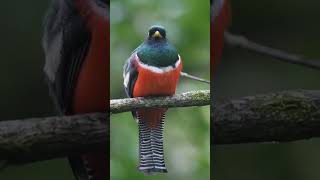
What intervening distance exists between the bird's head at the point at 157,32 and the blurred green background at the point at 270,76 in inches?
14.4

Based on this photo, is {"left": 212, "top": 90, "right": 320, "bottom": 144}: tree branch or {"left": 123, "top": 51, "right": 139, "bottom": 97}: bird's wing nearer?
{"left": 123, "top": 51, "right": 139, "bottom": 97}: bird's wing

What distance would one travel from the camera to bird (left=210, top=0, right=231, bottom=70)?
1.75 m

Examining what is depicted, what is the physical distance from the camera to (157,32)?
1646mm

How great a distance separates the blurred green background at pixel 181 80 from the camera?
1.64 metres

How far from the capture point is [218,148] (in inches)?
76.9

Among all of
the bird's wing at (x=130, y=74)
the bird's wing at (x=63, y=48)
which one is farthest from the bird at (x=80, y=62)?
the bird's wing at (x=130, y=74)

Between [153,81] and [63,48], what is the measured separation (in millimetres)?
353

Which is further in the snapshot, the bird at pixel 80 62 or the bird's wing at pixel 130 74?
the bird at pixel 80 62

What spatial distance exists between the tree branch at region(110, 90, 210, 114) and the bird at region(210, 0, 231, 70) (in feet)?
0.57

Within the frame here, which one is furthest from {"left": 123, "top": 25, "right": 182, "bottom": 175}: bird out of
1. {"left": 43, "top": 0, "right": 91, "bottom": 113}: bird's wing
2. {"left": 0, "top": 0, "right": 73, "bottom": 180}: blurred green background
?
{"left": 0, "top": 0, "right": 73, "bottom": 180}: blurred green background

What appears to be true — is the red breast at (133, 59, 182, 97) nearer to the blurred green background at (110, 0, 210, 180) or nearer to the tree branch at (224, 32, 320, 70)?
the blurred green background at (110, 0, 210, 180)

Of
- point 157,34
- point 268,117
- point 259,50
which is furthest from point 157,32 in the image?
point 268,117

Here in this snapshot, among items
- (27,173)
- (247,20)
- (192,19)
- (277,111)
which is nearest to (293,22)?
(247,20)

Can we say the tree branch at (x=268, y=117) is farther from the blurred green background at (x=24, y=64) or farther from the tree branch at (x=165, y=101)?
the blurred green background at (x=24, y=64)
